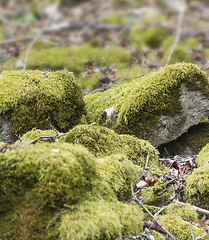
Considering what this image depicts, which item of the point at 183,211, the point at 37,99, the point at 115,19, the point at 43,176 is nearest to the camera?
the point at 43,176

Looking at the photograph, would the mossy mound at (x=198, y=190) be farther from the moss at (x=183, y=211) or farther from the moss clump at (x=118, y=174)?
the moss clump at (x=118, y=174)

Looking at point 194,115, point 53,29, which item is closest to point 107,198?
point 194,115

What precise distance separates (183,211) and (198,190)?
39cm

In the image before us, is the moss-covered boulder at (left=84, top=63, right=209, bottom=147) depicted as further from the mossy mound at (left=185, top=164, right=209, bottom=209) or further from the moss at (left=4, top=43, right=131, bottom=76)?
the moss at (left=4, top=43, right=131, bottom=76)

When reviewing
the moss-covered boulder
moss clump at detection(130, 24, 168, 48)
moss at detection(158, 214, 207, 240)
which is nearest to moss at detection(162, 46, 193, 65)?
moss clump at detection(130, 24, 168, 48)

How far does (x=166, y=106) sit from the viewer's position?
12.8 ft

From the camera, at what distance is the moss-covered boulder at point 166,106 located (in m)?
3.88

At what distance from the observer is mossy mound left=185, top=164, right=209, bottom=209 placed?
95.7 inches

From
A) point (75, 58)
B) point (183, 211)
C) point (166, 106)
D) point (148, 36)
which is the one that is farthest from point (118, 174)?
point (148, 36)

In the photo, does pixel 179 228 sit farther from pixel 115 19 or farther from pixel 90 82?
pixel 115 19

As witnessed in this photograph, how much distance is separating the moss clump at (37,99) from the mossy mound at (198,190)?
2535 mm

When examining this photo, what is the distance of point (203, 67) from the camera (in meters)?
8.18

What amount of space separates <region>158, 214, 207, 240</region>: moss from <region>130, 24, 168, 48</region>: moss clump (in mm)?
7313

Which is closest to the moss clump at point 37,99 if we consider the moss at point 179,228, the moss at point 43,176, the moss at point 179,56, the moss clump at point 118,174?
the moss clump at point 118,174
